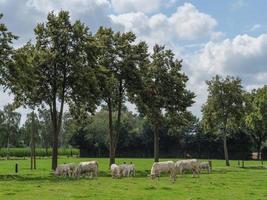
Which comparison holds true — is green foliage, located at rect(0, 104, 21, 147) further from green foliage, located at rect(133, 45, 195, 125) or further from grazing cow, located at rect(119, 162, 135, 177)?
grazing cow, located at rect(119, 162, 135, 177)

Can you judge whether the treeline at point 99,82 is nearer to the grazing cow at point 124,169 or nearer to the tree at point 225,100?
the tree at point 225,100

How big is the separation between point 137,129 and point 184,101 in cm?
7287

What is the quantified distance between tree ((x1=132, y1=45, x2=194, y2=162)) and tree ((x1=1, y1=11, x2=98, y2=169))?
50.9ft

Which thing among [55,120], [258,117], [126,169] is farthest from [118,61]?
[258,117]

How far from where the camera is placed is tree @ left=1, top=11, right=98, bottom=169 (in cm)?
5650

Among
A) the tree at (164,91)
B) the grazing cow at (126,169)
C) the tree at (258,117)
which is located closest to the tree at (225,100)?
the tree at (164,91)

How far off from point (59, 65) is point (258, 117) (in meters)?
73.2

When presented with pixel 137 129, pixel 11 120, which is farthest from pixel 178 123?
pixel 11 120

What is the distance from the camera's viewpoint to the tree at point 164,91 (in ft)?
242

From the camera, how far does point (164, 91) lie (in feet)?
247

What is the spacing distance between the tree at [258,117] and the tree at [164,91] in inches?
1449

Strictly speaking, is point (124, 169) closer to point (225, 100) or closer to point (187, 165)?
point (187, 165)

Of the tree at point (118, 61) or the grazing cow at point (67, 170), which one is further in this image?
the tree at point (118, 61)

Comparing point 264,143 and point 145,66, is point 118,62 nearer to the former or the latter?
point 145,66
